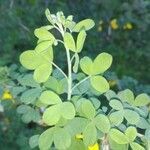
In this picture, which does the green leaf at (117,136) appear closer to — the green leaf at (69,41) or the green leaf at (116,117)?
the green leaf at (116,117)

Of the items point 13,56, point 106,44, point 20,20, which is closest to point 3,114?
point 13,56

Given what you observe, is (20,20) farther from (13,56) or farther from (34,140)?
(34,140)

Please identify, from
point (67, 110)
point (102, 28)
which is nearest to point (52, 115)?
point (67, 110)

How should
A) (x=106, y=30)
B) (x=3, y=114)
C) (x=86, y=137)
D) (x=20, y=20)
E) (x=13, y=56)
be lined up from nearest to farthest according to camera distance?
(x=86, y=137), (x=3, y=114), (x=13, y=56), (x=20, y=20), (x=106, y=30)

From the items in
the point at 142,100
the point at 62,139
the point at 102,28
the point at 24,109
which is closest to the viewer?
the point at 62,139

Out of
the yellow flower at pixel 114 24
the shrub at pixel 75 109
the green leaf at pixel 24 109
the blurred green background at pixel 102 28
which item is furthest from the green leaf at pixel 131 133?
the yellow flower at pixel 114 24

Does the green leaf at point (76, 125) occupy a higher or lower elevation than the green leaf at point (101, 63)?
lower

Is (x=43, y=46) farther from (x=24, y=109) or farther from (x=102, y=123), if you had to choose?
(x=24, y=109)
